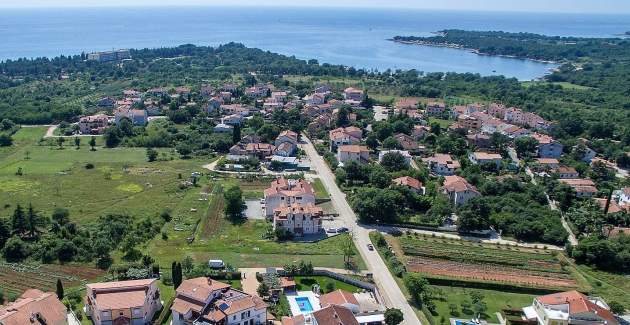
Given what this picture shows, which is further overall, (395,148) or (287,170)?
(395,148)

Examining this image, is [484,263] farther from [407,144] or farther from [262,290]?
[407,144]

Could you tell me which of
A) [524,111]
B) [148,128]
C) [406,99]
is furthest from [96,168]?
[524,111]

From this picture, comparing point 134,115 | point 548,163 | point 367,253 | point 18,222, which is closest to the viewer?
point 367,253

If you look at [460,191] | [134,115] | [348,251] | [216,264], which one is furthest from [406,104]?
[216,264]

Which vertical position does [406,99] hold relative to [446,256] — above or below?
above

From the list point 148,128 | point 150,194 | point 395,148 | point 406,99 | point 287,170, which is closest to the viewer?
point 150,194

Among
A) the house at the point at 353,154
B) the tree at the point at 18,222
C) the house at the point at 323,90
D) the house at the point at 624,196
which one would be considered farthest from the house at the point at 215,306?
the house at the point at 323,90

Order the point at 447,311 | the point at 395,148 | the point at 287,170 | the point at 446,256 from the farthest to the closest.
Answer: the point at 395,148
the point at 287,170
the point at 446,256
the point at 447,311

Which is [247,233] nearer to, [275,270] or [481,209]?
[275,270]
